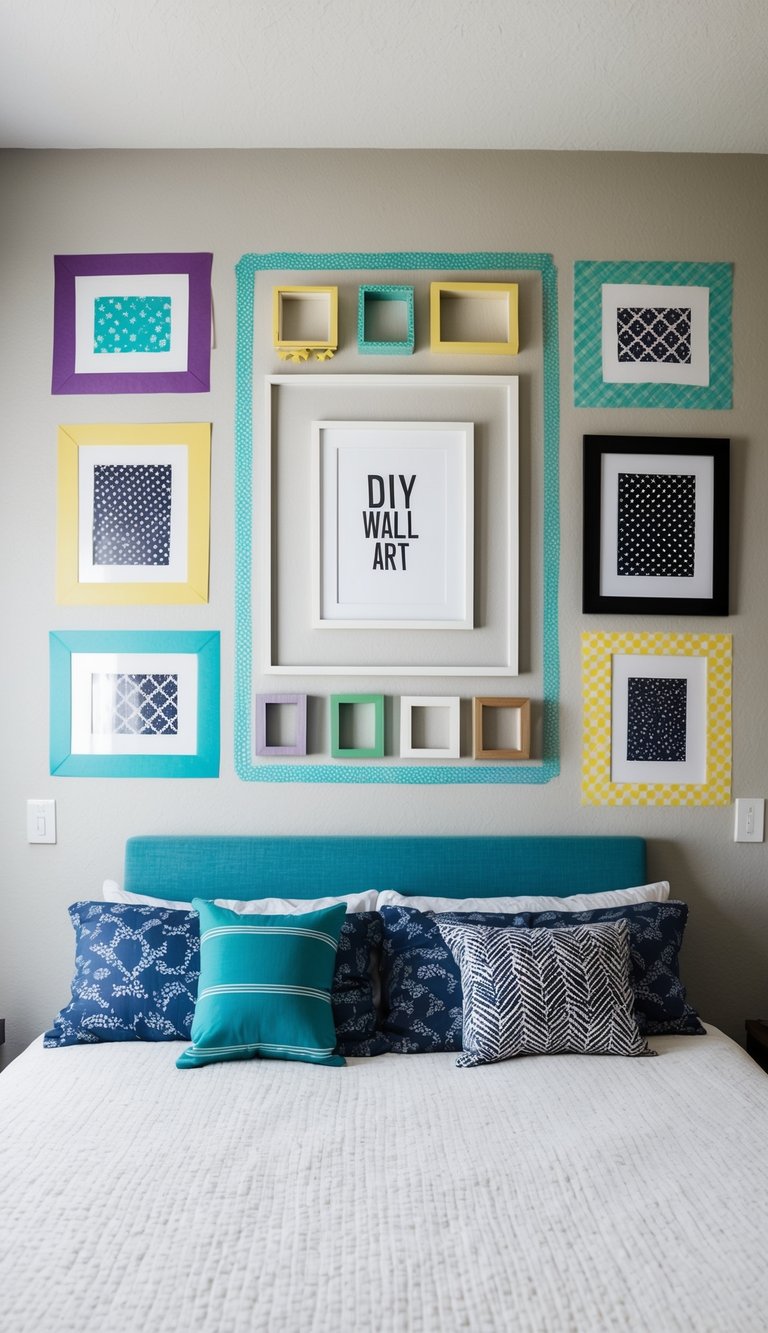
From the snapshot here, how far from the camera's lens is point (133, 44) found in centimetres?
219

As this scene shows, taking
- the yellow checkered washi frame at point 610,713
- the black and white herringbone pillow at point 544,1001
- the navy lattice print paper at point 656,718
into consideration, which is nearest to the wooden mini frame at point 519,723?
the yellow checkered washi frame at point 610,713

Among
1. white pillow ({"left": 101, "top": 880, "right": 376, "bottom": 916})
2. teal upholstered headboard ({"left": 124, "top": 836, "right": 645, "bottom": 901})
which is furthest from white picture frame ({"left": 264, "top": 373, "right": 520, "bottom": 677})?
white pillow ({"left": 101, "top": 880, "right": 376, "bottom": 916})

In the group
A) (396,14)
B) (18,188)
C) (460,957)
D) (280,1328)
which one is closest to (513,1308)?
(280,1328)

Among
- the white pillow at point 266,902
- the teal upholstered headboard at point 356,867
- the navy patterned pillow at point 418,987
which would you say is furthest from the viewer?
the teal upholstered headboard at point 356,867

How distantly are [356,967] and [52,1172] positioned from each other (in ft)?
2.74

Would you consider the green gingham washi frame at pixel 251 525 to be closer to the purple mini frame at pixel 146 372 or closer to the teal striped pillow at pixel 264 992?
the purple mini frame at pixel 146 372

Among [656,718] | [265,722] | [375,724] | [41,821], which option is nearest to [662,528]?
[656,718]

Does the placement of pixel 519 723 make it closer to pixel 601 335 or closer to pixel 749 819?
pixel 749 819

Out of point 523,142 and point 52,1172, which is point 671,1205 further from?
point 523,142

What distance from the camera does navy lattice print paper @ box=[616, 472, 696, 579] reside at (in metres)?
2.64

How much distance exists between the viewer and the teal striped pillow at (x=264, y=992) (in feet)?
6.80

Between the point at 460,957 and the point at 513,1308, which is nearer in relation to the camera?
the point at 513,1308

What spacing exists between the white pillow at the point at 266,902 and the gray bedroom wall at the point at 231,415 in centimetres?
16

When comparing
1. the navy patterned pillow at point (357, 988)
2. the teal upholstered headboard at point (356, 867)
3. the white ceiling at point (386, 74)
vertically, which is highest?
the white ceiling at point (386, 74)
